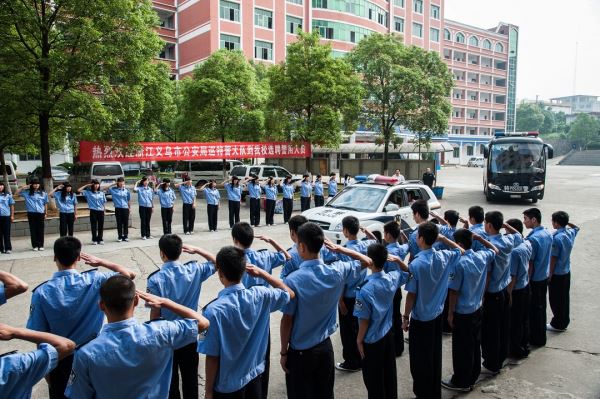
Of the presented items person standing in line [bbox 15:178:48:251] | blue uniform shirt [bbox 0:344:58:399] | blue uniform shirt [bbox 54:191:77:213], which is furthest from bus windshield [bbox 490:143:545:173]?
blue uniform shirt [bbox 0:344:58:399]

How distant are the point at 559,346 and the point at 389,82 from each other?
20.0 m

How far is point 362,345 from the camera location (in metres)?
3.96

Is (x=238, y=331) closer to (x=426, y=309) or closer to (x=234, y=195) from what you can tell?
(x=426, y=309)

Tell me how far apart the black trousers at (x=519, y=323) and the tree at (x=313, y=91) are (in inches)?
673

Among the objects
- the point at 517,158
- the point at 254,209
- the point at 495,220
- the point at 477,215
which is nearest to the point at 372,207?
the point at 477,215

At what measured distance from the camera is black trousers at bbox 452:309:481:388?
4672 mm

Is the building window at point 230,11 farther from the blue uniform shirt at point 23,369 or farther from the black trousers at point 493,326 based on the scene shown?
the blue uniform shirt at point 23,369

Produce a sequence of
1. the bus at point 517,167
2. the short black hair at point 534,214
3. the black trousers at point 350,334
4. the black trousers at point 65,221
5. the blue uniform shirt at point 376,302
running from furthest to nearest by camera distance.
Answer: the bus at point 517,167
the black trousers at point 65,221
the short black hair at point 534,214
the black trousers at point 350,334
the blue uniform shirt at point 376,302

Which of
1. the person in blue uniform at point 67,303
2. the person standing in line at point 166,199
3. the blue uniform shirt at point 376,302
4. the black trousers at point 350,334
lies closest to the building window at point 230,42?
the person standing in line at point 166,199

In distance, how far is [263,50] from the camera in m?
42.7

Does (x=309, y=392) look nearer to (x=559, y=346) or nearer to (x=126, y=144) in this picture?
(x=559, y=346)

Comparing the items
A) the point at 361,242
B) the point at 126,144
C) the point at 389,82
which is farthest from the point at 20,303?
the point at 389,82

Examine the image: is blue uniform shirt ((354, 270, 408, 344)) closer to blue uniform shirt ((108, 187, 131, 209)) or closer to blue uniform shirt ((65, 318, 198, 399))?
blue uniform shirt ((65, 318, 198, 399))

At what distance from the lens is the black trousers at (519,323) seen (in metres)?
5.41
